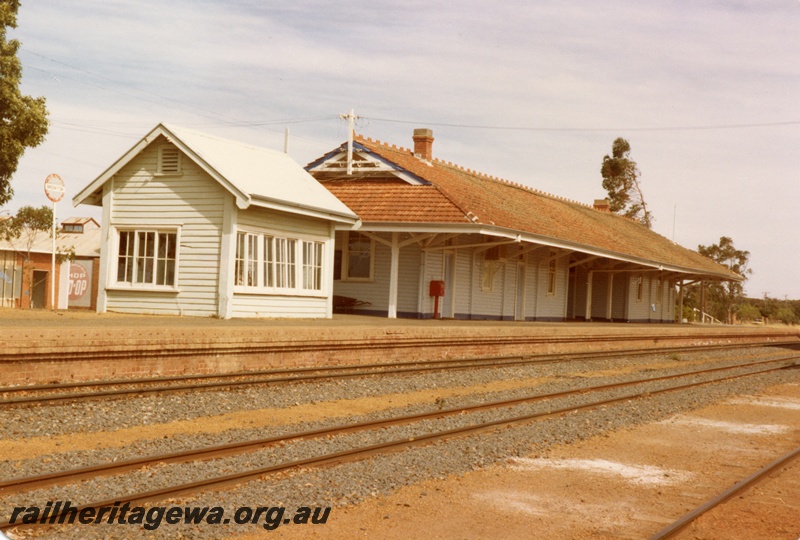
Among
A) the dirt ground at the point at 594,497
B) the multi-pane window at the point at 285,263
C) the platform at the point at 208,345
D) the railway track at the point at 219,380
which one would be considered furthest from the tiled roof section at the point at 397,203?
the dirt ground at the point at 594,497

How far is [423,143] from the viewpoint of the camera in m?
28.7

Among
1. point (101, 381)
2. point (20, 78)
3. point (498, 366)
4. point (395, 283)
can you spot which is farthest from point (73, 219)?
point (101, 381)

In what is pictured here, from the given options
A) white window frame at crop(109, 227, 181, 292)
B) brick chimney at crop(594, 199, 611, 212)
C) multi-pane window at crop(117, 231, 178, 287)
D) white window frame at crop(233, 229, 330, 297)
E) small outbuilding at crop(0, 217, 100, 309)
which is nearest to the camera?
white window frame at crop(233, 229, 330, 297)

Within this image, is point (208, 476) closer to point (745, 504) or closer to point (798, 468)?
point (745, 504)

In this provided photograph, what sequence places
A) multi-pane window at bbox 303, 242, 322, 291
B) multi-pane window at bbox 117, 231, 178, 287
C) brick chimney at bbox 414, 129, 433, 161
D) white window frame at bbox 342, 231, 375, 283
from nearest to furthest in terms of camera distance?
multi-pane window at bbox 117, 231, 178, 287
multi-pane window at bbox 303, 242, 322, 291
white window frame at bbox 342, 231, 375, 283
brick chimney at bbox 414, 129, 433, 161

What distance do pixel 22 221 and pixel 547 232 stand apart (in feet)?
62.9

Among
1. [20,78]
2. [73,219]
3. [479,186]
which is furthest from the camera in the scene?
[73,219]

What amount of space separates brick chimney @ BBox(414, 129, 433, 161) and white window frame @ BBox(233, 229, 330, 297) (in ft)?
29.8

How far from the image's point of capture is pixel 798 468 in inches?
328

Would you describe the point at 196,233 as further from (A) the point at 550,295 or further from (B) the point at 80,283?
(B) the point at 80,283

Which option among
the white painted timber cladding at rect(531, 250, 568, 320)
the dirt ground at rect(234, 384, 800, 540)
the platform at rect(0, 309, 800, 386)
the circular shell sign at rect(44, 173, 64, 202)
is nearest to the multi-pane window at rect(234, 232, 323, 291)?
the platform at rect(0, 309, 800, 386)

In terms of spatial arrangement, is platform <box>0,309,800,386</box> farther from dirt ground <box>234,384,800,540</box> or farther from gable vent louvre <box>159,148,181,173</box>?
dirt ground <box>234,384,800,540</box>

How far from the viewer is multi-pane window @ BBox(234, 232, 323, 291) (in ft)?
58.9

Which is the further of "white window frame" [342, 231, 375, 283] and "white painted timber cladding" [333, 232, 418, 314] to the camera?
"white window frame" [342, 231, 375, 283]
